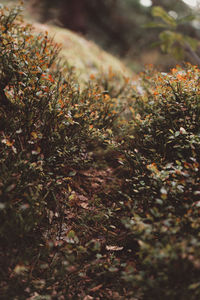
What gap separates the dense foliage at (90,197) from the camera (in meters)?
1.59

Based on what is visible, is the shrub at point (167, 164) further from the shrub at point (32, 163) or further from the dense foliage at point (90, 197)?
the shrub at point (32, 163)

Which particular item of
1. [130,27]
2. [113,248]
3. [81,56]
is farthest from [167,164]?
[130,27]

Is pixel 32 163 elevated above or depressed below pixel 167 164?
below

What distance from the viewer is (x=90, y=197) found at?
8.59 ft

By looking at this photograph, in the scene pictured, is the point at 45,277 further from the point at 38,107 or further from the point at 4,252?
the point at 38,107

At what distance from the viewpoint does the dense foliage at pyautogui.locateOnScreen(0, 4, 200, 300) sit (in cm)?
159

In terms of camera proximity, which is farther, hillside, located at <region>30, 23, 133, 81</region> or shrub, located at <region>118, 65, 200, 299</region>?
hillside, located at <region>30, 23, 133, 81</region>

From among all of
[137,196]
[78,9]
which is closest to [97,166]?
[137,196]

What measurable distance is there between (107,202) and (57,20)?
926 centimetres

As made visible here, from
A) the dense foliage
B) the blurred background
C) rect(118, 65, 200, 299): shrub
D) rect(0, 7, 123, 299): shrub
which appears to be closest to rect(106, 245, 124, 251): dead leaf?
the dense foliage

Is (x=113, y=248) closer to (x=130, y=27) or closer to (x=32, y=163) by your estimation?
(x=32, y=163)

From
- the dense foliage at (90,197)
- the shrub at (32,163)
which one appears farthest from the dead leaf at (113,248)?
the shrub at (32,163)

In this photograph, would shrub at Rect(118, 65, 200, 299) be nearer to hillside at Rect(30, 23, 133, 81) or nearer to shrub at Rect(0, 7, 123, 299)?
shrub at Rect(0, 7, 123, 299)

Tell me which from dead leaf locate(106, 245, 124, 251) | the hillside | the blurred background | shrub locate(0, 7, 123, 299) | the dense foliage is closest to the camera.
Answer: the dense foliage
